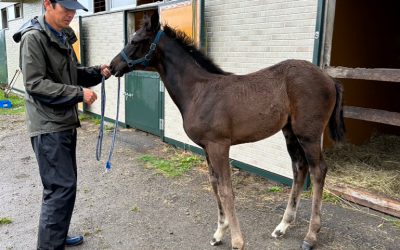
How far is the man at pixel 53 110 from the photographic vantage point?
2.14 meters

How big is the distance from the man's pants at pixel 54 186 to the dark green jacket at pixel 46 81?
0.31 feet

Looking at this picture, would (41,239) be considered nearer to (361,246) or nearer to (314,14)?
(361,246)

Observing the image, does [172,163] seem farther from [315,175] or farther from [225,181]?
[315,175]

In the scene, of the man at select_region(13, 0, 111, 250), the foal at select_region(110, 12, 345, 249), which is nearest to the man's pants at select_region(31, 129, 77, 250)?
the man at select_region(13, 0, 111, 250)

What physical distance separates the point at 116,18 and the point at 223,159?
5.15 meters

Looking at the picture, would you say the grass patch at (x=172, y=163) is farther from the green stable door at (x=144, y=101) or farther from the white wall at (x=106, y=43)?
the white wall at (x=106, y=43)

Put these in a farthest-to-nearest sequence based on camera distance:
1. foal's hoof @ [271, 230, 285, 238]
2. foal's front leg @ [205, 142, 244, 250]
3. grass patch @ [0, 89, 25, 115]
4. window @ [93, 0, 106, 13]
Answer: grass patch @ [0, 89, 25, 115], window @ [93, 0, 106, 13], foal's hoof @ [271, 230, 285, 238], foal's front leg @ [205, 142, 244, 250]

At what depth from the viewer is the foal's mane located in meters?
2.77

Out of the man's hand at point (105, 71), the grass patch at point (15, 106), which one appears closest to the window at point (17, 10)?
the grass patch at point (15, 106)

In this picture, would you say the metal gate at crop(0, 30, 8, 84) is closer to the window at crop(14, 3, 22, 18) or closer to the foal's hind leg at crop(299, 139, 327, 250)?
the window at crop(14, 3, 22, 18)

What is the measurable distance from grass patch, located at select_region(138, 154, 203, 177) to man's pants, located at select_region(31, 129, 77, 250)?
2267mm

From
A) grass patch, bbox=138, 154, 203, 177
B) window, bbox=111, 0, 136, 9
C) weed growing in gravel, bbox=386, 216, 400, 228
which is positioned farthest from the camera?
window, bbox=111, 0, 136, 9

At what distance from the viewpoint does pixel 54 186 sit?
2.28m

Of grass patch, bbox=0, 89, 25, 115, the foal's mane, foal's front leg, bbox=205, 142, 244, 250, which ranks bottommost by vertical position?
grass patch, bbox=0, 89, 25, 115
